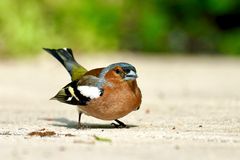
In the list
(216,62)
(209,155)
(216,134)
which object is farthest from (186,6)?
(209,155)

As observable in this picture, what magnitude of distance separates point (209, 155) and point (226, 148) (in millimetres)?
432

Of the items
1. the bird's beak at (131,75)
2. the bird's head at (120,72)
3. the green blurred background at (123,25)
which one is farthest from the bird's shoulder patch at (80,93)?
the green blurred background at (123,25)

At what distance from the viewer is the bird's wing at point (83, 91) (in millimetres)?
8047

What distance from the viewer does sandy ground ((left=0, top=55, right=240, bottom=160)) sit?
6.42 metres

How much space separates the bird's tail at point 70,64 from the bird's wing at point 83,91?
35cm

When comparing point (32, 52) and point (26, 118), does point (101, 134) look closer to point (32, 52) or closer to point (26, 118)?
point (26, 118)

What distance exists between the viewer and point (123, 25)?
2164 cm

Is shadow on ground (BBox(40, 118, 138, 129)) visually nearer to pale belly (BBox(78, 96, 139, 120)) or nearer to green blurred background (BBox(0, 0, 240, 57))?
pale belly (BBox(78, 96, 139, 120))

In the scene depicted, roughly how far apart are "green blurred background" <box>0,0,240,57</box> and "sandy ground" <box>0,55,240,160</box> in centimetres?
101

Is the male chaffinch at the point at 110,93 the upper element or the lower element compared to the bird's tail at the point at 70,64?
lower

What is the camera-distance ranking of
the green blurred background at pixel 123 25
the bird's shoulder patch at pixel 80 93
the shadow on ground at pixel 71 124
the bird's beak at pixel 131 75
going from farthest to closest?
the green blurred background at pixel 123 25, the shadow on ground at pixel 71 124, the bird's shoulder patch at pixel 80 93, the bird's beak at pixel 131 75

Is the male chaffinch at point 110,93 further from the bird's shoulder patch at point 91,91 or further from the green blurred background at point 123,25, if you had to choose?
the green blurred background at point 123,25

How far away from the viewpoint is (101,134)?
7.63 meters

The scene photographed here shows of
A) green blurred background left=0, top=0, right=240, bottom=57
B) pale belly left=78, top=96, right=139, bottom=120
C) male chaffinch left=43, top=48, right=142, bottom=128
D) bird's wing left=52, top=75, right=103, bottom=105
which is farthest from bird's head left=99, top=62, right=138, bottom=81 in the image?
green blurred background left=0, top=0, right=240, bottom=57
